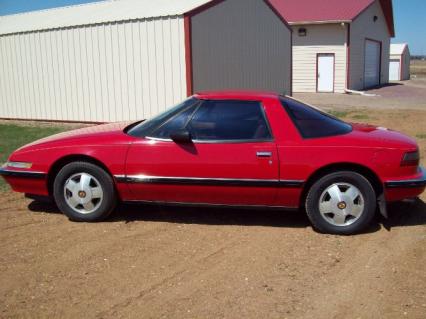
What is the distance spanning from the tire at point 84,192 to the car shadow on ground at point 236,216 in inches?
9.4

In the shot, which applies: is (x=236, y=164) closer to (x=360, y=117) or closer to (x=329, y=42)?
(x=360, y=117)

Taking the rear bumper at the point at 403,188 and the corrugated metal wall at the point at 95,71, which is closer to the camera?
the rear bumper at the point at 403,188

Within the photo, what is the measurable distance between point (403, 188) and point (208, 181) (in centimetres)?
187

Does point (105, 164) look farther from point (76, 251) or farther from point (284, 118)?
point (284, 118)

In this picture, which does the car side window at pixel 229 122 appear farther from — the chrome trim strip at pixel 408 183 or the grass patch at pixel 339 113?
the grass patch at pixel 339 113

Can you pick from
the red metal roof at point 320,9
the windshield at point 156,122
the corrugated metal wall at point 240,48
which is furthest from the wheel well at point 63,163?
the red metal roof at point 320,9

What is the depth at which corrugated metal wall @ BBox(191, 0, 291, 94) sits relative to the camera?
42.4 ft

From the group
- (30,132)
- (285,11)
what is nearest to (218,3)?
(30,132)

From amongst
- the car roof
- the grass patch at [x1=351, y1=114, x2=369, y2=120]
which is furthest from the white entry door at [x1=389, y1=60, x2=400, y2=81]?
the car roof

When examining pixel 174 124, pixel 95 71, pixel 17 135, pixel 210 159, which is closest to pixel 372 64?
pixel 95 71

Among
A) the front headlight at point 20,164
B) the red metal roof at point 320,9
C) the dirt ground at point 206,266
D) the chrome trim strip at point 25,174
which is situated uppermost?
the red metal roof at point 320,9

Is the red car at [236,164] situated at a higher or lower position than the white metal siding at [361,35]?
lower

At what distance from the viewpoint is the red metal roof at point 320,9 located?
26203 millimetres

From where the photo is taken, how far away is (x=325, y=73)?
88.9ft
